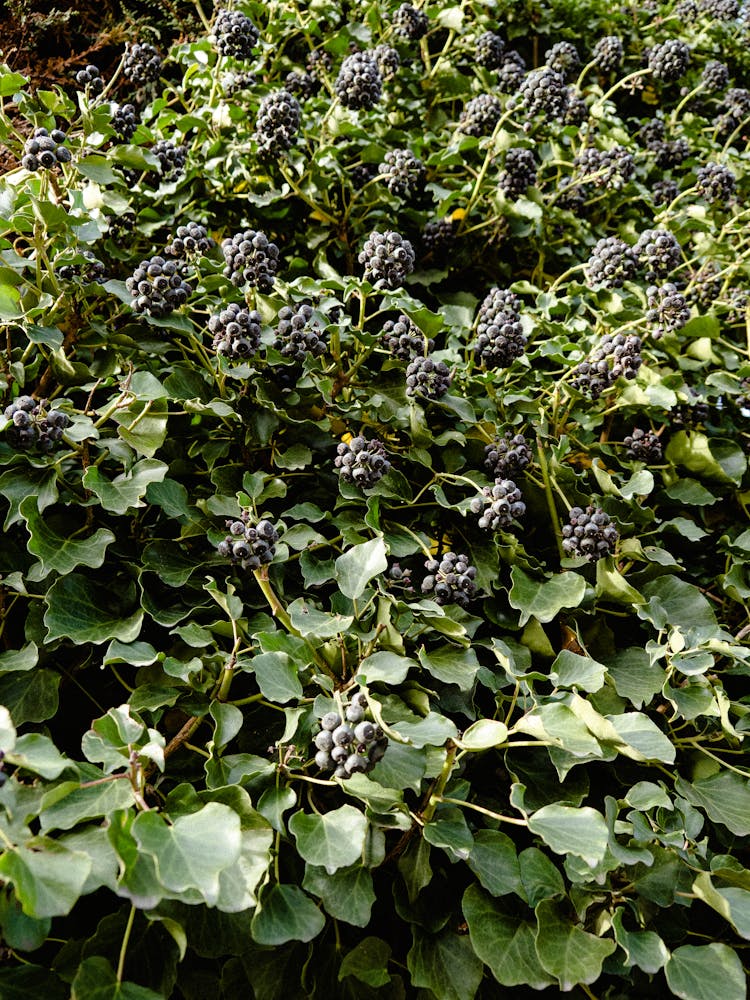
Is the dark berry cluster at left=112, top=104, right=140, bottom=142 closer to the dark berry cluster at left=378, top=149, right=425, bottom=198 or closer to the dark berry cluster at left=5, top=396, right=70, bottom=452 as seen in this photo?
the dark berry cluster at left=378, top=149, right=425, bottom=198

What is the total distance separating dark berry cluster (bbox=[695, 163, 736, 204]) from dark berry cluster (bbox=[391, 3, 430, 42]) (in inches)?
32.8

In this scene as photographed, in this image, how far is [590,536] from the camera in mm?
1190

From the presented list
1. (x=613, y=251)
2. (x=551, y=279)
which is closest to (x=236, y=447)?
(x=613, y=251)

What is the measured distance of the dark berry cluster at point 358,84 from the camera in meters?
1.65

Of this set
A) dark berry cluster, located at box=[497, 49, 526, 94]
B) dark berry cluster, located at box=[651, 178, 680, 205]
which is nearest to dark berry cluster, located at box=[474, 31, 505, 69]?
dark berry cluster, located at box=[497, 49, 526, 94]

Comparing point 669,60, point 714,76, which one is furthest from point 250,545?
point 714,76

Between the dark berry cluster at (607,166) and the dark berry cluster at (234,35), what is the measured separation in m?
0.85

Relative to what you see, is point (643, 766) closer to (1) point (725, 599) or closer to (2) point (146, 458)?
(1) point (725, 599)

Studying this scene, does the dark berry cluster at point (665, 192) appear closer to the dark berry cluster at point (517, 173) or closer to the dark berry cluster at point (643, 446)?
the dark berry cluster at point (517, 173)

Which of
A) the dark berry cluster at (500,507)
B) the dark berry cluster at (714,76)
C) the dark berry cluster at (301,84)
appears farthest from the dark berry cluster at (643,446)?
the dark berry cluster at (714,76)

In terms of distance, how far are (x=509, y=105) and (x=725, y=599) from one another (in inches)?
56.0

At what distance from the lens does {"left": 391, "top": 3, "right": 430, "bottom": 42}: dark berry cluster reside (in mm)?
2004

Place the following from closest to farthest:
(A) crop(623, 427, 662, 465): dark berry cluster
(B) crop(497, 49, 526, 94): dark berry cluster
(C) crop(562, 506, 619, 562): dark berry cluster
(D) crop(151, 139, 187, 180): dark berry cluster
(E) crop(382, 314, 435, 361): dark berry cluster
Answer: (C) crop(562, 506, 619, 562): dark berry cluster, (E) crop(382, 314, 435, 361): dark berry cluster, (A) crop(623, 427, 662, 465): dark berry cluster, (D) crop(151, 139, 187, 180): dark berry cluster, (B) crop(497, 49, 526, 94): dark berry cluster

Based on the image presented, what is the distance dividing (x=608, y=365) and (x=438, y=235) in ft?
2.07
